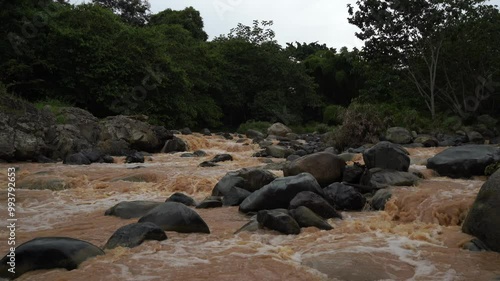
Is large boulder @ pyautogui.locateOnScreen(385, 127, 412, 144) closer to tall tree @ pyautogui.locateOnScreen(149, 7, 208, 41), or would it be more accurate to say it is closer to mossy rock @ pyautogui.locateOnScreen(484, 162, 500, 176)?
mossy rock @ pyautogui.locateOnScreen(484, 162, 500, 176)

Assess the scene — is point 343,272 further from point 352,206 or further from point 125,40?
point 125,40

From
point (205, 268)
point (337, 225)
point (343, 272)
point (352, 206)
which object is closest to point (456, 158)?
point (352, 206)

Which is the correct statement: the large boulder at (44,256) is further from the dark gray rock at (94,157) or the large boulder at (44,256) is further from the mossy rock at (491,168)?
the dark gray rock at (94,157)

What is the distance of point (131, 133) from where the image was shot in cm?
1559

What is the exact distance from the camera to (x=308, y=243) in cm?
455

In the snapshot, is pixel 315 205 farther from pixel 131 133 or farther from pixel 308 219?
pixel 131 133

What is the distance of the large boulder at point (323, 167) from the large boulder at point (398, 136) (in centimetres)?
863

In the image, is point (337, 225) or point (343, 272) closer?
point (343, 272)

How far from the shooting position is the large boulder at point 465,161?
24.9 feet

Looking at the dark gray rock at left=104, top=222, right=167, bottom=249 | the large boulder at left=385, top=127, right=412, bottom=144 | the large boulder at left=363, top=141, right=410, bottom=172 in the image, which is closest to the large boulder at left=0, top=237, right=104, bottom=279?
the dark gray rock at left=104, top=222, right=167, bottom=249

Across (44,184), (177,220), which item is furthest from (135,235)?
(44,184)

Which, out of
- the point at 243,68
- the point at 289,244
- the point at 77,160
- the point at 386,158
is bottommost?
the point at 289,244

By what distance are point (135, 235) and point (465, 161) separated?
6077 millimetres

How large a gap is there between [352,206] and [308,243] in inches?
75.3
